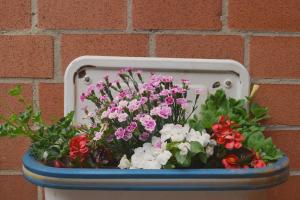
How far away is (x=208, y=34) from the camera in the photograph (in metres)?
0.97

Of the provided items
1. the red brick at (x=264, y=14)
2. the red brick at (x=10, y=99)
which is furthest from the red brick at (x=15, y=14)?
the red brick at (x=264, y=14)

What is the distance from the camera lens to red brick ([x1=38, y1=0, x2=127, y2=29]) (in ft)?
3.13

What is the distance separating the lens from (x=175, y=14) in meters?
0.96

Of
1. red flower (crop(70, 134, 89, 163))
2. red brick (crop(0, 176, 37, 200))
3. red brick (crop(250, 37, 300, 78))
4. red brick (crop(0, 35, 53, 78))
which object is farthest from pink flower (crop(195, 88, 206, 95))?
red brick (crop(0, 176, 37, 200))

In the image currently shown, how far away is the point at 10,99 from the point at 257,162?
0.56 m

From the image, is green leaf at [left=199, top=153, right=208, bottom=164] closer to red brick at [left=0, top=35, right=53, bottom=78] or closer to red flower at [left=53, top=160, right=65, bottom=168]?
red flower at [left=53, top=160, right=65, bottom=168]

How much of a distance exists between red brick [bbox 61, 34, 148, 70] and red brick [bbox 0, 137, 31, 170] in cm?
22

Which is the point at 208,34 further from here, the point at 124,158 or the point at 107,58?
the point at 124,158

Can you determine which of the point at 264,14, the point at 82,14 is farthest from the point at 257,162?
the point at 82,14

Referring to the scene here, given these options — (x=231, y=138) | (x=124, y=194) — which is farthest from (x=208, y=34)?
(x=124, y=194)

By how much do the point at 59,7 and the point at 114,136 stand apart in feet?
1.16

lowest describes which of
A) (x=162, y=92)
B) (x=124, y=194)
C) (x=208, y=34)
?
(x=124, y=194)

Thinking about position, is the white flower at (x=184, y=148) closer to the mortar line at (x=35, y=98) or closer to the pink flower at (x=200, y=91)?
the pink flower at (x=200, y=91)

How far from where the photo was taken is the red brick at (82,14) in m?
0.95
